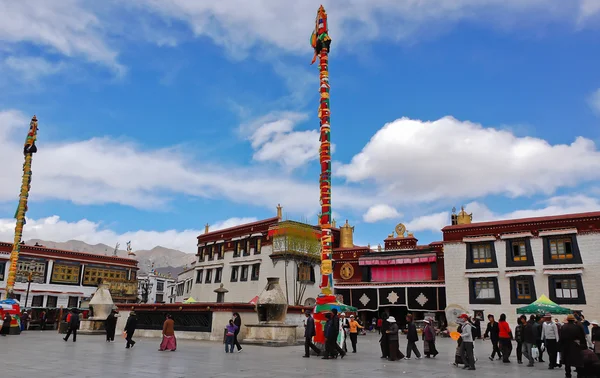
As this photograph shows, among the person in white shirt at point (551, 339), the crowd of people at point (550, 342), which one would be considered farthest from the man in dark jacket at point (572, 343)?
the person in white shirt at point (551, 339)

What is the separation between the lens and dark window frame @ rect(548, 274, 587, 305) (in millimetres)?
31625

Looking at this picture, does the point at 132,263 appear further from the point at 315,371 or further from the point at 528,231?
the point at 315,371

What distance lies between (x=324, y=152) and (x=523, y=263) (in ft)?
72.2

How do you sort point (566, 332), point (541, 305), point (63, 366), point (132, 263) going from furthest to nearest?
point (132, 263) → point (541, 305) → point (63, 366) → point (566, 332)

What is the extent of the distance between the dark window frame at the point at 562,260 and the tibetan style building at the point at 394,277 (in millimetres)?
8209

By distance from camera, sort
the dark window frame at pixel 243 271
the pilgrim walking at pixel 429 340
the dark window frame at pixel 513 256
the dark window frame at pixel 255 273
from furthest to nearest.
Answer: the dark window frame at pixel 243 271
the dark window frame at pixel 255 273
the dark window frame at pixel 513 256
the pilgrim walking at pixel 429 340

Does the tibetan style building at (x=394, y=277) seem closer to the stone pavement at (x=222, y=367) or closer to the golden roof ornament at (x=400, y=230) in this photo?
the golden roof ornament at (x=400, y=230)

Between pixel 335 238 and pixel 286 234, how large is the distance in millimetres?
7588

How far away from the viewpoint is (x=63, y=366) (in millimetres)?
11328

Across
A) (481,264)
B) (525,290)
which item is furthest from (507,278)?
(481,264)

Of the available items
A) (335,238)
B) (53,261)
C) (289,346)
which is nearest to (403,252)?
(335,238)

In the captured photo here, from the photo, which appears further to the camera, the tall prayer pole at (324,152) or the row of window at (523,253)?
the row of window at (523,253)

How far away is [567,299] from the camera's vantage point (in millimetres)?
32125

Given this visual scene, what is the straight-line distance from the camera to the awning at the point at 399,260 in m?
39.8
